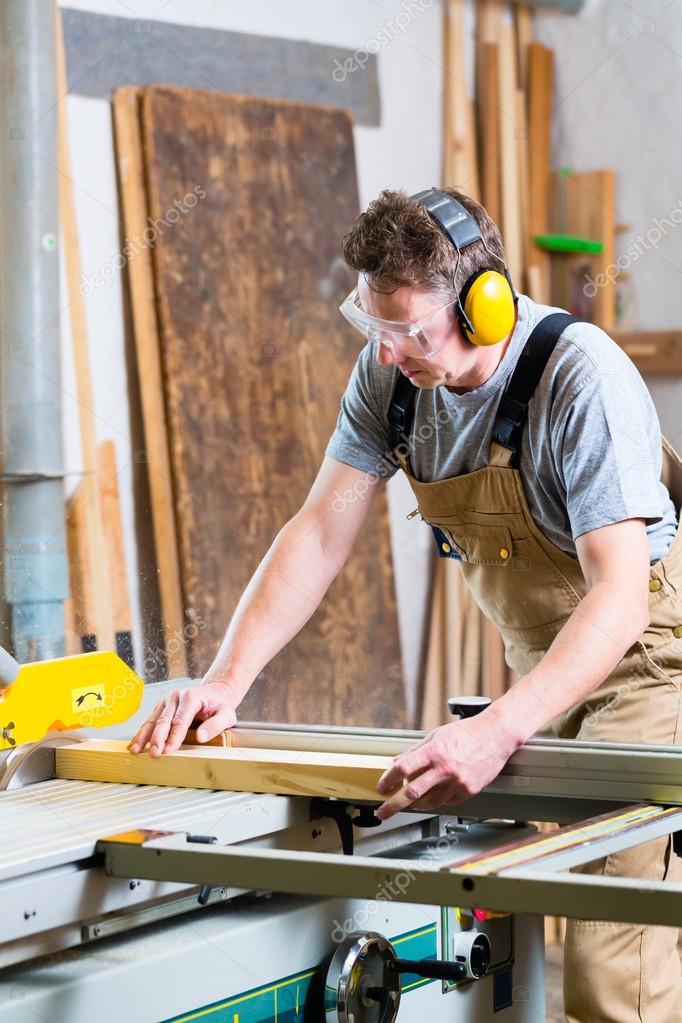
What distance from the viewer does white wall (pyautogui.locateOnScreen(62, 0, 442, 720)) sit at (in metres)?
3.31

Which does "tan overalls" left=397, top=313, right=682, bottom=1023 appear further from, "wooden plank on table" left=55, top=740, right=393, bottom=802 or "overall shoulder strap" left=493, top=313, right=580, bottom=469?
"wooden plank on table" left=55, top=740, right=393, bottom=802

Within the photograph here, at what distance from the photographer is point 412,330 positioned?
1806 millimetres

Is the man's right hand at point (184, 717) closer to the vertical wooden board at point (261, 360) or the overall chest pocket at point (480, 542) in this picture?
the overall chest pocket at point (480, 542)

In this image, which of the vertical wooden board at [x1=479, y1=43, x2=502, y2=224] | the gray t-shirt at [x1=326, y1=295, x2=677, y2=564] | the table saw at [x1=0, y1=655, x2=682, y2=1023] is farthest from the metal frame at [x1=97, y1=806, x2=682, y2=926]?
the vertical wooden board at [x1=479, y1=43, x2=502, y2=224]

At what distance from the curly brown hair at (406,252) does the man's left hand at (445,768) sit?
61 centimetres

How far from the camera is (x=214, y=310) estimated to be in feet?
11.7

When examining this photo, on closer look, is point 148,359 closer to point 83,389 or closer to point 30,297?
point 83,389

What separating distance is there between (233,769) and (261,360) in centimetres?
218

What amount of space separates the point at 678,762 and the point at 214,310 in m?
2.34

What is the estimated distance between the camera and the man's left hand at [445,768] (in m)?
1.50

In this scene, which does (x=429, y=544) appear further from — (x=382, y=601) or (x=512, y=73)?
(x=512, y=73)

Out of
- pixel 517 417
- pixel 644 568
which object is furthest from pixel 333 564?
pixel 644 568

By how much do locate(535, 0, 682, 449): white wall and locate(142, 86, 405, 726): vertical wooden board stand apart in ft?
3.15

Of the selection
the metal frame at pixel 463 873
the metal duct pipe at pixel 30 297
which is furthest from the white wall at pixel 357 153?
the metal frame at pixel 463 873
